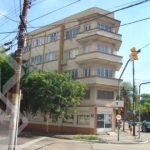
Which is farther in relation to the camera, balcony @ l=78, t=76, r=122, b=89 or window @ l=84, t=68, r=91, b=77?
window @ l=84, t=68, r=91, b=77

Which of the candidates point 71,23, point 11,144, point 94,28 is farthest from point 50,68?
point 11,144

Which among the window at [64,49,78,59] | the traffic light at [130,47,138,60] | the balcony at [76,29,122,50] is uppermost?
the balcony at [76,29,122,50]

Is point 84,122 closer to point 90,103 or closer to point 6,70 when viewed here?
point 90,103

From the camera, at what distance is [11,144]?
1062cm

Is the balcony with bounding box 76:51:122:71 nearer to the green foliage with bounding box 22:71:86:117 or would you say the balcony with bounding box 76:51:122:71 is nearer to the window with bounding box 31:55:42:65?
the green foliage with bounding box 22:71:86:117

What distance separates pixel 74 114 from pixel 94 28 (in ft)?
36.6

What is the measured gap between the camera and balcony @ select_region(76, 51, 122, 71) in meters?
31.1

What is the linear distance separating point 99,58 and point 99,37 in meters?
2.71

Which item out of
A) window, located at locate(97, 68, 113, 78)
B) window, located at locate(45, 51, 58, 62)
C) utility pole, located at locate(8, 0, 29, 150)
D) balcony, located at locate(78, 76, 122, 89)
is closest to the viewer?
utility pole, located at locate(8, 0, 29, 150)

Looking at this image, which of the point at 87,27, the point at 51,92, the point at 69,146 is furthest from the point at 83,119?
the point at 69,146

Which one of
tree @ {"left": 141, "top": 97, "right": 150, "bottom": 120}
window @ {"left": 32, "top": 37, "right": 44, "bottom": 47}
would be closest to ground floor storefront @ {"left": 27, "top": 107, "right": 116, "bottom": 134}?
window @ {"left": 32, "top": 37, "right": 44, "bottom": 47}

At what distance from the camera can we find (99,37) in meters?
31.5

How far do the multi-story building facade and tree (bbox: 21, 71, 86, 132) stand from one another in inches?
102

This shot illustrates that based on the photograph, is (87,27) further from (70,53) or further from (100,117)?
(100,117)
